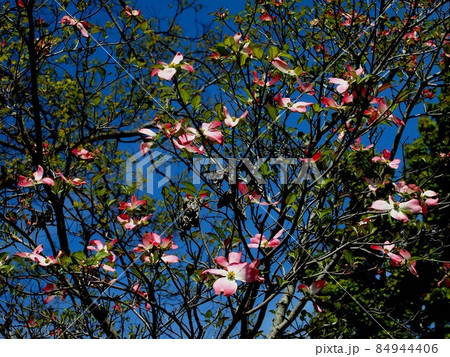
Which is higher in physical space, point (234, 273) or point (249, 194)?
point (249, 194)

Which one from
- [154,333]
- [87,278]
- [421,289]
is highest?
[421,289]

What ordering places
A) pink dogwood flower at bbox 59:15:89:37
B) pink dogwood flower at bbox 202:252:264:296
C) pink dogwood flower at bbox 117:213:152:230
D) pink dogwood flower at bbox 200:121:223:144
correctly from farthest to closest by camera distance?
pink dogwood flower at bbox 59:15:89:37
pink dogwood flower at bbox 117:213:152:230
pink dogwood flower at bbox 200:121:223:144
pink dogwood flower at bbox 202:252:264:296

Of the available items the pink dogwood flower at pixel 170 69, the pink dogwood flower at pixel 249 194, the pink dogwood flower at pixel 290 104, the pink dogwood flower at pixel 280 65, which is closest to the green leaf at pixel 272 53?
the pink dogwood flower at pixel 280 65

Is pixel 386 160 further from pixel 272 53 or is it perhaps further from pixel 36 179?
pixel 36 179

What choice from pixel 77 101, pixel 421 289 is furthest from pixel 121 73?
pixel 421 289

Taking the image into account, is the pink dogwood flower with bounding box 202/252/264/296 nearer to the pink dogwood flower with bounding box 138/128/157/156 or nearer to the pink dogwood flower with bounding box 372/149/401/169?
the pink dogwood flower with bounding box 138/128/157/156

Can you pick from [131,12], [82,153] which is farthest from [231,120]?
[131,12]

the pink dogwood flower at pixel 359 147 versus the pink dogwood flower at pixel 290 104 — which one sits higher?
the pink dogwood flower at pixel 359 147

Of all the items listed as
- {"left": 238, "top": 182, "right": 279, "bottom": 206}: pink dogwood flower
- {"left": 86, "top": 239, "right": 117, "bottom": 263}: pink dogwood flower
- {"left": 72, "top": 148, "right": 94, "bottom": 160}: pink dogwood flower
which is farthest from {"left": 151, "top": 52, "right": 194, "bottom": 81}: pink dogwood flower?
{"left": 72, "top": 148, "right": 94, "bottom": 160}: pink dogwood flower

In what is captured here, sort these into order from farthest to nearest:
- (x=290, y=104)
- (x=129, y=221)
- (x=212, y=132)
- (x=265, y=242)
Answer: (x=129, y=221) < (x=265, y=242) < (x=290, y=104) < (x=212, y=132)

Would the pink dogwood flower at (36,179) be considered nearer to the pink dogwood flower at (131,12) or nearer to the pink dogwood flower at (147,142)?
the pink dogwood flower at (147,142)

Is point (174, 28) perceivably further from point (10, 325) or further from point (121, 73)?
point (10, 325)

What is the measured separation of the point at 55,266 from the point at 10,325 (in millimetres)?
962

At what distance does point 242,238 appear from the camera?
Result: 1946mm
